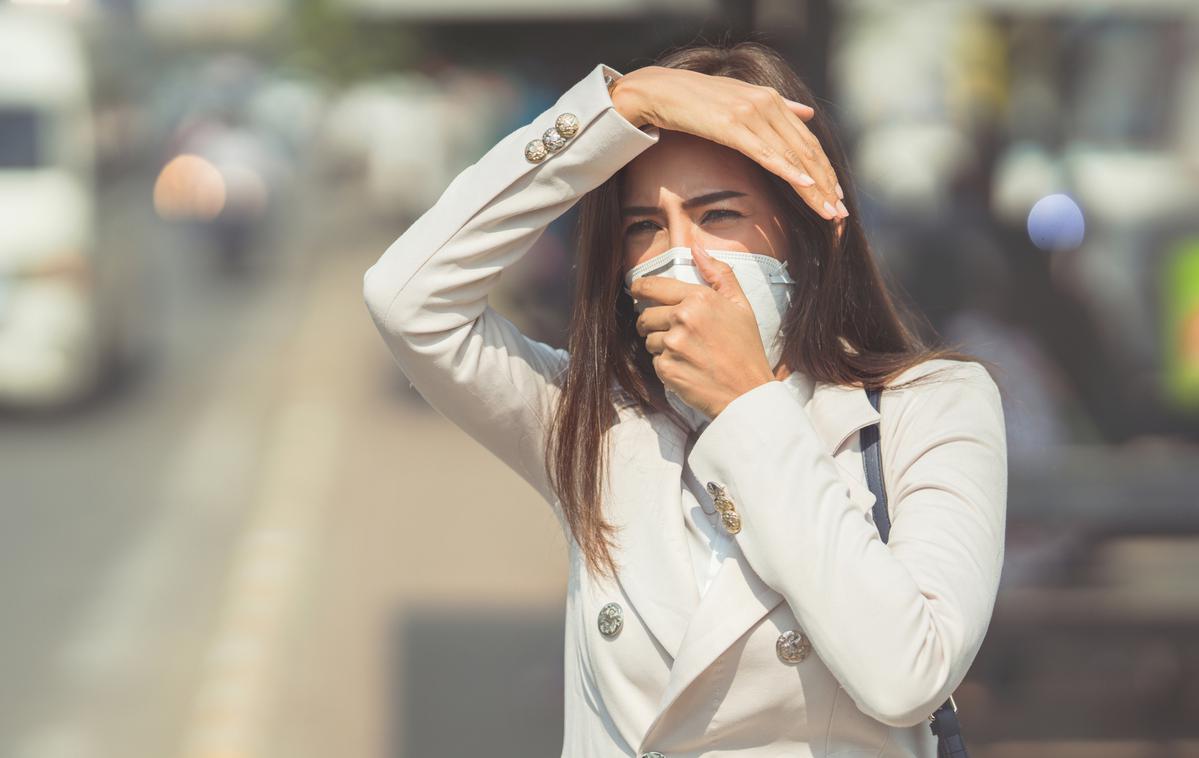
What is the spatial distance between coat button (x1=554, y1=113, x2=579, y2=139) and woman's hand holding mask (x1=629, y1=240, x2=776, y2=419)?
0.83 ft

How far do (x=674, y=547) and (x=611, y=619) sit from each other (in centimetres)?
12

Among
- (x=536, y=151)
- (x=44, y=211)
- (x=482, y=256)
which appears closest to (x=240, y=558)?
(x=44, y=211)

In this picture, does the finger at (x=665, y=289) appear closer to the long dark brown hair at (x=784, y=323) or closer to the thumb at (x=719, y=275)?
the thumb at (x=719, y=275)

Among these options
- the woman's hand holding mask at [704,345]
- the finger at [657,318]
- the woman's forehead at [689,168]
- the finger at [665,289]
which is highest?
the woman's forehead at [689,168]

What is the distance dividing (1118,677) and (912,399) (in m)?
3.91

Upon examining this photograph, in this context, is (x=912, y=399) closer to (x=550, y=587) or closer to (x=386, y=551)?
(x=550, y=587)

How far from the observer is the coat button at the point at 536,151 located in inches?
76.6

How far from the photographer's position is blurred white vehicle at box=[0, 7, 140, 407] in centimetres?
1043

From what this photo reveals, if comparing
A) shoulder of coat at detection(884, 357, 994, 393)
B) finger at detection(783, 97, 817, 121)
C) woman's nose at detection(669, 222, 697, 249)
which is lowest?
shoulder of coat at detection(884, 357, 994, 393)

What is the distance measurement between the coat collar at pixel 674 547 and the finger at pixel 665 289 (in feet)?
0.85

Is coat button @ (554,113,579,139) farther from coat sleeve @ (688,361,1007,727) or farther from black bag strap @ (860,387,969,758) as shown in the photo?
black bag strap @ (860,387,969,758)

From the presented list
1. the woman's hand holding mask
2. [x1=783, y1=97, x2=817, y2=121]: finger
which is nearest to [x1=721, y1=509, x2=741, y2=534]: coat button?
the woman's hand holding mask

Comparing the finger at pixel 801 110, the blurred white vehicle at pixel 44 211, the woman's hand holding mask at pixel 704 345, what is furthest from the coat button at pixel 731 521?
the blurred white vehicle at pixel 44 211

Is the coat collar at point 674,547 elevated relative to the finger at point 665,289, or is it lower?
lower
